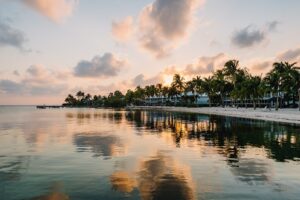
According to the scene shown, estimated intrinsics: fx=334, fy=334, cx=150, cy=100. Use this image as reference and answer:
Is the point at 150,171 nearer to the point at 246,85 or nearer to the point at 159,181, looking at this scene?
the point at 159,181

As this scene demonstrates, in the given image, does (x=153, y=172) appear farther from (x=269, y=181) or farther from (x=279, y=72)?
(x=279, y=72)

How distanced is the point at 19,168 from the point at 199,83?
14091cm

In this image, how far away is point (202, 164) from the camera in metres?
17.5

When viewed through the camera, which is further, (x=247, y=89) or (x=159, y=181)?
(x=247, y=89)

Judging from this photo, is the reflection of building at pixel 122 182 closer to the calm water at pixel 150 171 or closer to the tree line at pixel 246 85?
the calm water at pixel 150 171

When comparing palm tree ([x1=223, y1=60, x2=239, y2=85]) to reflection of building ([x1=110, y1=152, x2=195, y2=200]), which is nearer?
reflection of building ([x1=110, y1=152, x2=195, y2=200])

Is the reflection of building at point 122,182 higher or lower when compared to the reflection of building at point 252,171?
higher

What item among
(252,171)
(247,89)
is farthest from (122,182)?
(247,89)

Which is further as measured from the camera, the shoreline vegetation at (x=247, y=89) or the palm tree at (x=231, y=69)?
the palm tree at (x=231, y=69)

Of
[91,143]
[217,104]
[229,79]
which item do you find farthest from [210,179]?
A: [217,104]

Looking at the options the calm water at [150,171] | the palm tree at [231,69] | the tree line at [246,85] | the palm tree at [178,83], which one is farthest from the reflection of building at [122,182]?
the palm tree at [178,83]

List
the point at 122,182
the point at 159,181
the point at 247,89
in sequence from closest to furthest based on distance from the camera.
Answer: the point at 122,182, the point at 159,181, the point at 247,89

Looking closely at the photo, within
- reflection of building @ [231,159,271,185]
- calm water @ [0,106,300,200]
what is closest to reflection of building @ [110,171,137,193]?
calm water @ [0,106,300,200]

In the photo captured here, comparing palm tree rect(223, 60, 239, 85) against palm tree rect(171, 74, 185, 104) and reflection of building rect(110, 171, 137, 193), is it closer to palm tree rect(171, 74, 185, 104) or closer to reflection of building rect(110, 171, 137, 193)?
palm tree rect(171, 74, 185, 104)
